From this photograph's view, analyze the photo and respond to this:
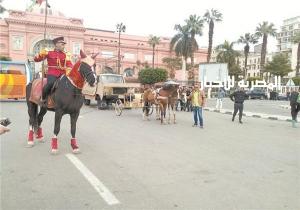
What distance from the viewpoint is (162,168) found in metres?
7.04

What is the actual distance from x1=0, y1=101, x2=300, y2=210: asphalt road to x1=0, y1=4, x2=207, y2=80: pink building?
59977 mm

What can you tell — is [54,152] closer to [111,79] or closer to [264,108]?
[111,79]

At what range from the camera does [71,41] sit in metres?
79.6

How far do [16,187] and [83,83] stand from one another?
3.29 m

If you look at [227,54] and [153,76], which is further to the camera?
[227,54]

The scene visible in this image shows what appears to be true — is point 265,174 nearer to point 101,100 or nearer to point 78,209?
point 78,209

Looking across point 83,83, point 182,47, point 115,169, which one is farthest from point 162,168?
point 182,47

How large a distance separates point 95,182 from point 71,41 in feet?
252

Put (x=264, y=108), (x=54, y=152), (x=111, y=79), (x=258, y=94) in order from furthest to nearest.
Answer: (x=258, y=94), (x=264, y=108), (x=111, y=79), (x=54, y=152)

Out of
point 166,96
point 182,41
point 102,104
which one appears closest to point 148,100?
point 166,96

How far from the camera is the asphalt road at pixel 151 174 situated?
16.6 feet

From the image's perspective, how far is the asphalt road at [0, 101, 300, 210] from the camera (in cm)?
506

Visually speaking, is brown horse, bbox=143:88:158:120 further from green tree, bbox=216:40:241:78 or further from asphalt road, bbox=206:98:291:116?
green tree, bbox=216:40:241:78

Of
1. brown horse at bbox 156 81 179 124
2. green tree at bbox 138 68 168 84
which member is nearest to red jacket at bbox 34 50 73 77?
brown horse at bbox 156 81 179 124
